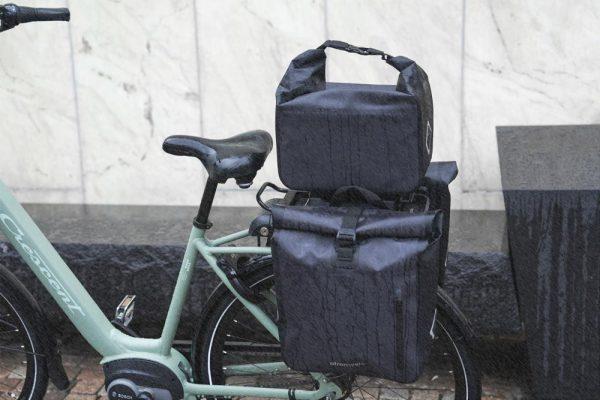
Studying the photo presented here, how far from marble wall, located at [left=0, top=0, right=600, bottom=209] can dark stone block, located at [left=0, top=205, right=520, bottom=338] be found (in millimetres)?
345

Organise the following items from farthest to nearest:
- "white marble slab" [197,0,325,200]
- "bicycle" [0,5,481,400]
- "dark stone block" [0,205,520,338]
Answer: "white marble slab" [197,0,325,200], "dark stone block" [0,205,520,338], "bicycle" [0,5,481,400]

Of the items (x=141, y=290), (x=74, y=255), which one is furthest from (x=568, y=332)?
(x=74, y=255)

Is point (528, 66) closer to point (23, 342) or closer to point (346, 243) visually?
point (346, 243)

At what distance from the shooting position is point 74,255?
4445 mm

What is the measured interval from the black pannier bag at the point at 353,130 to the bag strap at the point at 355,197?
2 centimetres

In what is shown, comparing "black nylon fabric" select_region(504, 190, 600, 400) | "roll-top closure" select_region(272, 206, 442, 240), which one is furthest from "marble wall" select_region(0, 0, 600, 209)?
"roll-top closure" select_region(272, 206, 442, 240)

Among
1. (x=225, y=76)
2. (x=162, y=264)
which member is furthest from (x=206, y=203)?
(x=225, y=76)

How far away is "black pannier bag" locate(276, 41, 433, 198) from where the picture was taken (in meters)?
2.93

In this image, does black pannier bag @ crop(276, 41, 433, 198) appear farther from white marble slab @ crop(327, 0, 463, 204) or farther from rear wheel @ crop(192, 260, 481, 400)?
white marble slab @ crop(327, 0, 463, 204)

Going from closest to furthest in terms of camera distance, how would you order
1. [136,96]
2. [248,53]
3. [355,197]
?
[355,197] < [248,53] < [136,96]

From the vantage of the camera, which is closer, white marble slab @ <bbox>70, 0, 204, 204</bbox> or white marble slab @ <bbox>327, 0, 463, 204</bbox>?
white marble slab @ <bbox>327, 0, 463, 204</bbox>

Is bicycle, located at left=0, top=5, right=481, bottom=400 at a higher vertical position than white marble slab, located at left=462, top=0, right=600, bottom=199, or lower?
lower

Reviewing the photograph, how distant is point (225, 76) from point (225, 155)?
1773 mm

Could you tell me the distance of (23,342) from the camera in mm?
3670
